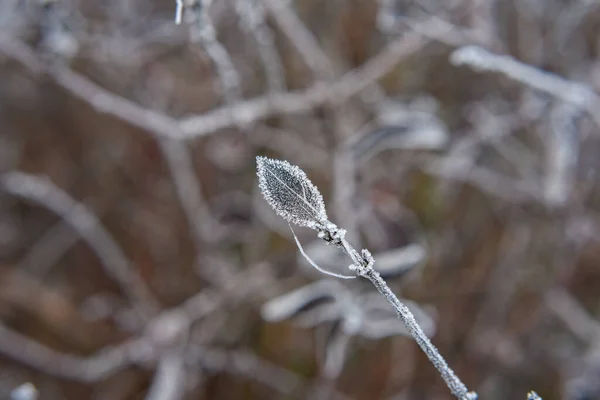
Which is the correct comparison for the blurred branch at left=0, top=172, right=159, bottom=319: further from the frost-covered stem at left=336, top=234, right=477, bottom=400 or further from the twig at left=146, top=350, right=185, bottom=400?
the frost-covered stem at left=336, top=234, right=477, bottom=400

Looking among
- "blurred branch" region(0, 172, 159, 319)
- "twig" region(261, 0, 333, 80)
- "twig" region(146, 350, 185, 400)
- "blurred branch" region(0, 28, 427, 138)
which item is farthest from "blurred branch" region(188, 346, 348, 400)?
"twig" region(261, 0, 333, 80)

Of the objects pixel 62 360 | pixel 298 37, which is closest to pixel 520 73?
pixel 298 37

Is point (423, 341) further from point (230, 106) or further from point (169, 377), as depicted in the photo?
point (169, 377)

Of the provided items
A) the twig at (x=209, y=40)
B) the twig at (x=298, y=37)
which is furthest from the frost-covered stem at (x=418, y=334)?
the twig at (x=298, y=37)

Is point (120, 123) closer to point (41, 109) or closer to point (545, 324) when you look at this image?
point (41, 109)

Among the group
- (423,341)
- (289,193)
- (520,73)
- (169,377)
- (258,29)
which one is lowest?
(423,341)

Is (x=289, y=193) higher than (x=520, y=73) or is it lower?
lower

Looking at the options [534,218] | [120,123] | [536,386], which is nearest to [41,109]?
[120,123]
